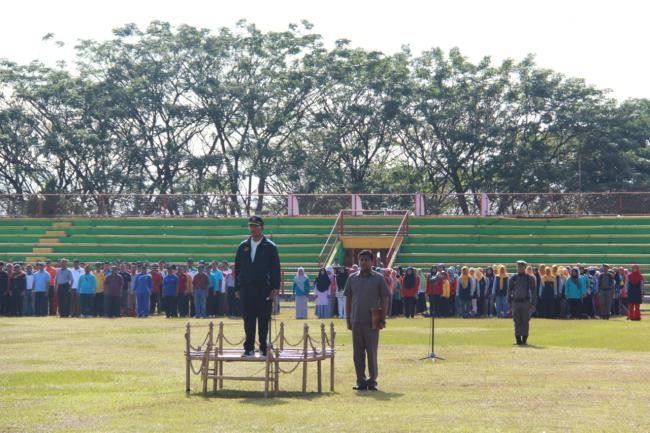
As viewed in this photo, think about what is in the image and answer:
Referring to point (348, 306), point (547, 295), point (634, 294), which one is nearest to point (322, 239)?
point (547, 295)

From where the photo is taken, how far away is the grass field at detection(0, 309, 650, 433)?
47.5 ft

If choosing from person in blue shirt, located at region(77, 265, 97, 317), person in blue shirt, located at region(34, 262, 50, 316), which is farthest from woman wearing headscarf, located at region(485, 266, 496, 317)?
person in blue shirt, located at region(34, 262, 50, 316)

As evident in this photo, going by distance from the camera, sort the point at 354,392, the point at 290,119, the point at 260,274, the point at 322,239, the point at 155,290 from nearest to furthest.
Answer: the point at 354,392 < the point at 260,274 < the point at 155,290 < the point at 322,239 < the point at 290,119

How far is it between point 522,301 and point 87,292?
17.7 metres

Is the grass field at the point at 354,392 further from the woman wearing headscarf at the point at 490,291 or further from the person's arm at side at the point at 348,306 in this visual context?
the woman wearing headscarf at the point at 490,291

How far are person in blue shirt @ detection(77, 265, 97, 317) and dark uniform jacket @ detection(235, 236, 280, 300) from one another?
80.8 ft

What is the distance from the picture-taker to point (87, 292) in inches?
1660

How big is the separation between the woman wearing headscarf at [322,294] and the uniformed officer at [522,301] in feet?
42.4

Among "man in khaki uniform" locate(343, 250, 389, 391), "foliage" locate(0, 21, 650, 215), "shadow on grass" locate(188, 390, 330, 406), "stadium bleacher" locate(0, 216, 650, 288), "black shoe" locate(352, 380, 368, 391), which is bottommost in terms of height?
"shadow on grass" locate(188, 390, 330, 406)

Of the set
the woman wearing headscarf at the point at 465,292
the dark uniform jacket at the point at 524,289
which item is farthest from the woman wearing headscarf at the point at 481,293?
the dark uniform jacket at the point at 524,289

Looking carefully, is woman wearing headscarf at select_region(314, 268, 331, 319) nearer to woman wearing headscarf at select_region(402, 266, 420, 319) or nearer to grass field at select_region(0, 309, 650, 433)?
woman wearing headscarf at select_region(402, 266, 420, 319)

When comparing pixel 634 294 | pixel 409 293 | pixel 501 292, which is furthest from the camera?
pixel 409 293

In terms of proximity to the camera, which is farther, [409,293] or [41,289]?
[41,289]

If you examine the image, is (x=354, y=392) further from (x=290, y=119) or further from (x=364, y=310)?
(x=290, y=119)
